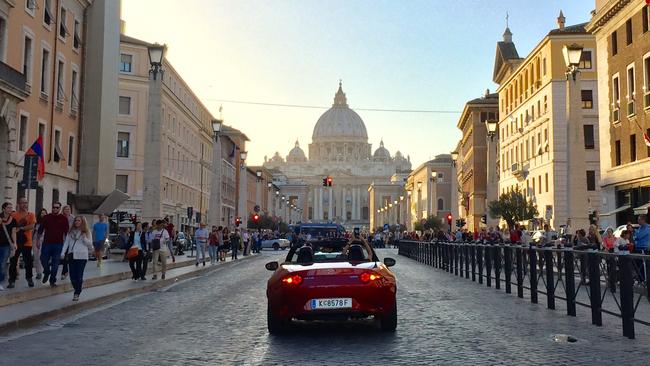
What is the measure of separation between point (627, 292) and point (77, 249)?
9937mm

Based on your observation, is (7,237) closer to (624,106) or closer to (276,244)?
(624,106)

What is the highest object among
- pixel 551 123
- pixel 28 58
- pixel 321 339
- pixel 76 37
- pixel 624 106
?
pixel 76 37

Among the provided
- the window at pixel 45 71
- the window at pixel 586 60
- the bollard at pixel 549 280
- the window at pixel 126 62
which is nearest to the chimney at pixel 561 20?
the window at pixel 586 60

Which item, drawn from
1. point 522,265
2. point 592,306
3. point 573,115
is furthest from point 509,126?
point 592,306

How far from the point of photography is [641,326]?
1048 centimetres

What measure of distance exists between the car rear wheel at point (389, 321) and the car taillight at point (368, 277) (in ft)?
2.06

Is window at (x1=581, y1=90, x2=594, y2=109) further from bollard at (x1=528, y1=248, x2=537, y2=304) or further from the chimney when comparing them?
bollard at (x1=528, y1=248, x2=537, y2=304)

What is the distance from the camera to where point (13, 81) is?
86.7 ft

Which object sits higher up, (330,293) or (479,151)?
(479,151)

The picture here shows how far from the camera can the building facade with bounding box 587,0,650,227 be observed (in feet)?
110

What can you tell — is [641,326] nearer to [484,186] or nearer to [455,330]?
[455,330]

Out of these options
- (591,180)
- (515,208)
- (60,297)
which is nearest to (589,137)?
(591,180)

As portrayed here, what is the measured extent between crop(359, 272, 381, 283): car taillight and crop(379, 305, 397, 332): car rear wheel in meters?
0.63

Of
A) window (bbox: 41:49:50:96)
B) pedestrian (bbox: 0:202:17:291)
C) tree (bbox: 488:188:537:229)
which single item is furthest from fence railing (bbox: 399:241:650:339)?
tree (bbox: 488:188:537:229)
